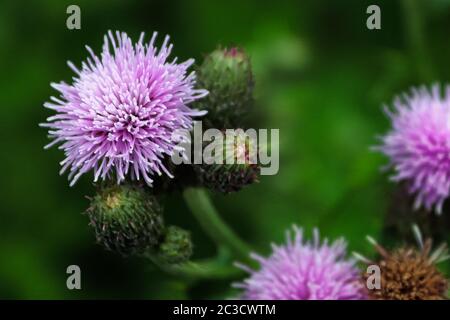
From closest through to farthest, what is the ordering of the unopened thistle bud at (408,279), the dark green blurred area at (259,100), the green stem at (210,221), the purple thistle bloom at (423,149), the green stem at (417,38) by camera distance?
the unopened thistle bud at (408,279)
the green stem at (210,221)
the purple thistle bloom at (423,149)
the green stem at (417,38)
the dark green blurred area at (259,100)

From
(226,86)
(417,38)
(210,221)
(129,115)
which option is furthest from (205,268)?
(417,38)

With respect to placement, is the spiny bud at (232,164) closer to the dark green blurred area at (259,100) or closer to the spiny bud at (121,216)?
the spiny bud at (121,216)

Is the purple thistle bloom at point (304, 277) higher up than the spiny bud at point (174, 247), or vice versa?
the spiny bud at point (174, 247)

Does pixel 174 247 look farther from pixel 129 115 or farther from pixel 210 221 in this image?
pixel 129 115

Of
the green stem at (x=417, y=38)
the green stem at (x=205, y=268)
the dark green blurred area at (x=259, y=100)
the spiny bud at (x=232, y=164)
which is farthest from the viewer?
the dark green blurred area at (x=259, y=100)

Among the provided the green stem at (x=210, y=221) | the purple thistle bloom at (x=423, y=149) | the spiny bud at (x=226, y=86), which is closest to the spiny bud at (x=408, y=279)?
the purple thistle bloom at (x=423, y=149)

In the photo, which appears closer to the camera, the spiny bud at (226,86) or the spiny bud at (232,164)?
the spiny bud at (232,164)

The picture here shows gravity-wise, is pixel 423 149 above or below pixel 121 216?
above

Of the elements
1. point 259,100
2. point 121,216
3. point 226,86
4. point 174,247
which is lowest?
point 174,247

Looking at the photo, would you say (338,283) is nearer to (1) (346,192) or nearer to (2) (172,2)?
(1) (346,192)
